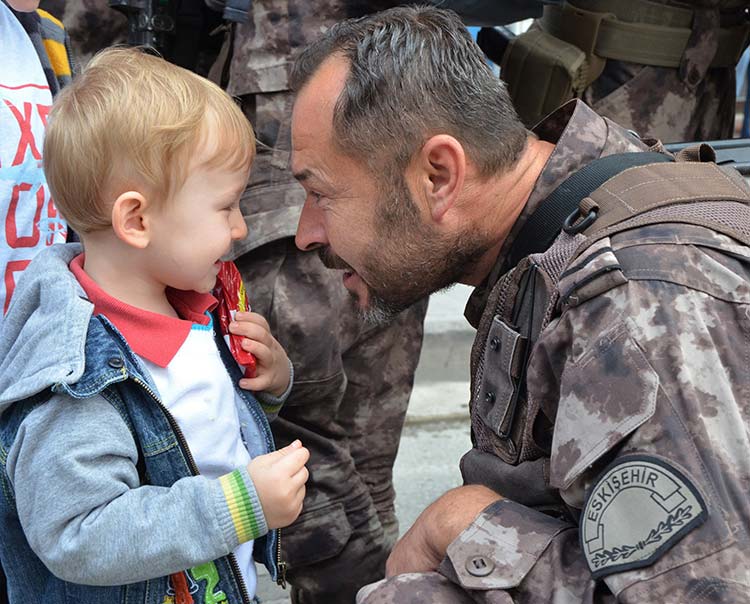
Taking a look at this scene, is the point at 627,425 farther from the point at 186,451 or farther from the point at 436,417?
the point at 436,417

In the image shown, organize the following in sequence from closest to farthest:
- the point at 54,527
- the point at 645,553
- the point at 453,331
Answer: the point at 645,553 → the point at 54,527 → the point at 453,331

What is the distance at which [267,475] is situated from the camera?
1.58 meters

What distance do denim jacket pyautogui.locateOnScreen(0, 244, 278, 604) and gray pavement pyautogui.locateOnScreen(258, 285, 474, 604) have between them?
75.6 inches

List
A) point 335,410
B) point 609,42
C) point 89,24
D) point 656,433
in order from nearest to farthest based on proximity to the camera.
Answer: point 656,433 → point 335,410 → point 89,24 → point 609,42

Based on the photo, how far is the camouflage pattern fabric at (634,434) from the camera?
1.31m

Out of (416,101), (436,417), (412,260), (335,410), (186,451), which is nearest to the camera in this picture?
(186,451)

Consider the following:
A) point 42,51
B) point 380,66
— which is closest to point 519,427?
point 380,66

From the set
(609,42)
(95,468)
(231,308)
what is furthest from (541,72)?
(95,468)

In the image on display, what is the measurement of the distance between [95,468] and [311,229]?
0.65 m

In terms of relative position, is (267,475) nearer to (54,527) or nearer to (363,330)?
(54,527)

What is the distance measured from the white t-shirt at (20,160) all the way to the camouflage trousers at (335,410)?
1.68ft

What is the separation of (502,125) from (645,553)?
2.57 ft

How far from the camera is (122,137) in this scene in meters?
1.56

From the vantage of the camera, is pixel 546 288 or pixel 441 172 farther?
pixel 441 172
